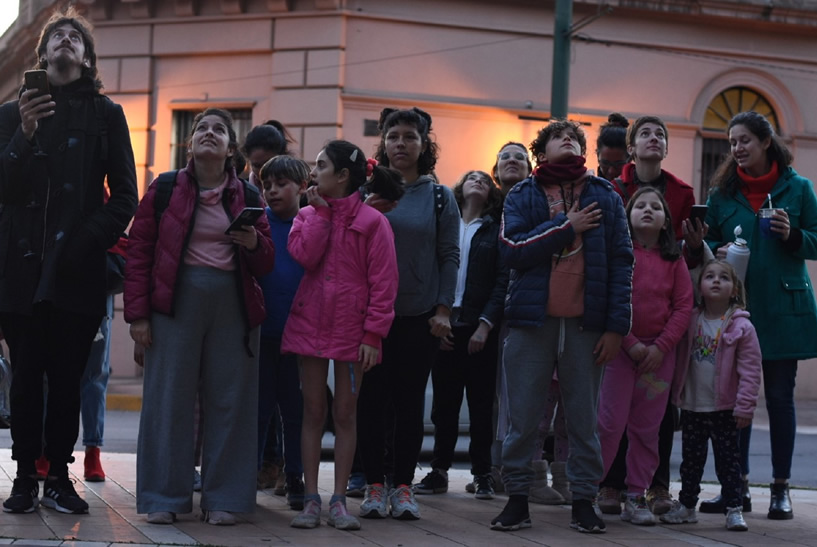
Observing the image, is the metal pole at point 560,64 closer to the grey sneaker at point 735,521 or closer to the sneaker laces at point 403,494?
the grey sneaker at point 735,521

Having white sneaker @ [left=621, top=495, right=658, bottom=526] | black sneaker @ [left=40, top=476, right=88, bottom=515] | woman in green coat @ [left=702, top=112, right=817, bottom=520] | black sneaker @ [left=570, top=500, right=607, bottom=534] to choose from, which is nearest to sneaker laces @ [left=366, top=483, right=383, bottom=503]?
black sneaker @ [left=570, top=500, right=607, bottom=534]

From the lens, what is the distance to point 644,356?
20.8ft

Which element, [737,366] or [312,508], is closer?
[312,508]

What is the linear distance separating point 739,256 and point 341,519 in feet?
8.73

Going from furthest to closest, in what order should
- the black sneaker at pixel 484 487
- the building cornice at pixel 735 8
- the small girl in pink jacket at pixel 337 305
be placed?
the building cornice at pixel 735 8 < the black sneaker at pixel 484 487 < the small girl in pink jacket at pixel 337 305

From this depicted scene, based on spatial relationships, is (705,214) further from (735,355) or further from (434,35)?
(434,35)

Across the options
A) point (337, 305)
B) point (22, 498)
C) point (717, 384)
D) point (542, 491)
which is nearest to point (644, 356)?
point (717, 384)

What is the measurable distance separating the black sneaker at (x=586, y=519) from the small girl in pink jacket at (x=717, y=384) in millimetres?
597

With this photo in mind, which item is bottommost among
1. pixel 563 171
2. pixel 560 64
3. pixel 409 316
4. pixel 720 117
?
pixel 409 316

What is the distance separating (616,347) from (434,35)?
11.1 meters

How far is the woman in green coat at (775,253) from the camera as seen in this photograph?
267 inches

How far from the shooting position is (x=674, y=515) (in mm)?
6367

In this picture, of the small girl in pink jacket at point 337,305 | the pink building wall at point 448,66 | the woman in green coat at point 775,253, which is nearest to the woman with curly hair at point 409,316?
the small girl in pink jacket at point 337,305

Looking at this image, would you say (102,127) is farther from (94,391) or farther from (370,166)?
(94,391)
